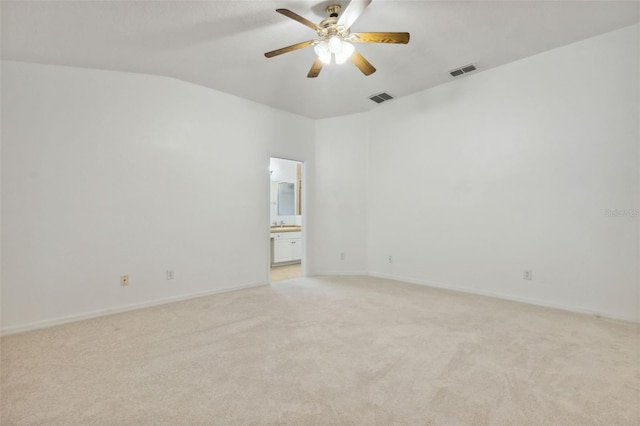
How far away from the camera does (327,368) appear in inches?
81.3

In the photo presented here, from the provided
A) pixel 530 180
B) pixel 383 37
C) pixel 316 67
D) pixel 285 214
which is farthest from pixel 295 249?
pixel 383 37

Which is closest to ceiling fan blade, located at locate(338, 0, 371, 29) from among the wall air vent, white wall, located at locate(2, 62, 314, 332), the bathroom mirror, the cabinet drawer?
the wall air vent

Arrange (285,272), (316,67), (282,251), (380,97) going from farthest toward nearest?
(282,251) < (285,272) < (380,97) < (316,67)

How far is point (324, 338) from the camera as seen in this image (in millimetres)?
2568

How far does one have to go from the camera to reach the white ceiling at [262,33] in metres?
2.44

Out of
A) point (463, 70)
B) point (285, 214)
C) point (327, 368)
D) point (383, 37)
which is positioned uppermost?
point (463, 70)

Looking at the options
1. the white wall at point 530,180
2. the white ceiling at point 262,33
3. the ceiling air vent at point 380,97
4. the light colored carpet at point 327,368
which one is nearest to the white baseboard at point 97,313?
the light colored carpet at point 327,368

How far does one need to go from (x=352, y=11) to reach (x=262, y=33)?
3.46 feet

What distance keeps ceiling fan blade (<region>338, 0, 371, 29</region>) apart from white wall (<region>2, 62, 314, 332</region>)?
98.9 inches

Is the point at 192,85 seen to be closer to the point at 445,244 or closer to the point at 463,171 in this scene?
the point at 463,171

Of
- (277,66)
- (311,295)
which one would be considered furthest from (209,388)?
(277,66)

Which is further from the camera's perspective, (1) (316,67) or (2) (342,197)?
(2) (342,197)

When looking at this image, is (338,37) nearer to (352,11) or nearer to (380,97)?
(352,11)

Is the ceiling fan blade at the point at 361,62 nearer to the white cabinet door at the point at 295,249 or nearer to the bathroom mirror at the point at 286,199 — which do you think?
the white cabinet door at the point at 295,249
